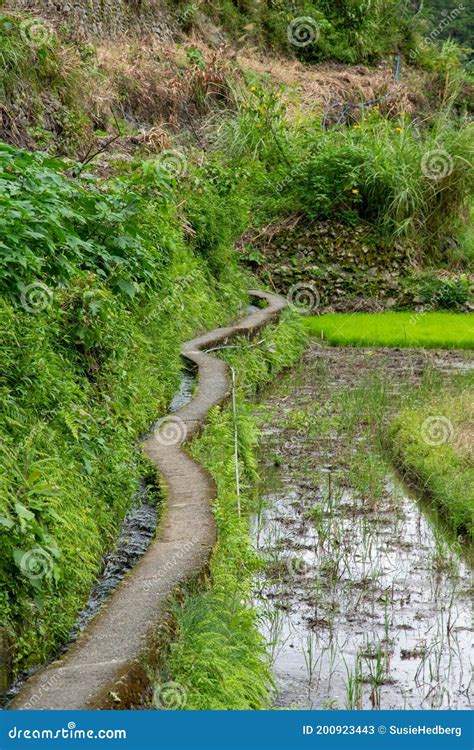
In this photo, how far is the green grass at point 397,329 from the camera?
12.4m

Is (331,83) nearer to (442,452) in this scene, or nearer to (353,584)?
(442,452)

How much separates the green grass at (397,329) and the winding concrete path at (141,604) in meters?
6.05

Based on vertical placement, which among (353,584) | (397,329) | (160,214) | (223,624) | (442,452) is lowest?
(397,329)

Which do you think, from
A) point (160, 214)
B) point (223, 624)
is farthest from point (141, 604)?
point (160, 214)

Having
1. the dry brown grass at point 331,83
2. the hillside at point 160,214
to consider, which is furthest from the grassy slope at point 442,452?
the dry brown grass at point 331,83

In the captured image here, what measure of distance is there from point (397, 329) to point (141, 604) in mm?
9477

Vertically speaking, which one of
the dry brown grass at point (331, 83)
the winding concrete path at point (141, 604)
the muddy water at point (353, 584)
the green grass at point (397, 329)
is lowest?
the green grass at point (397, 329)

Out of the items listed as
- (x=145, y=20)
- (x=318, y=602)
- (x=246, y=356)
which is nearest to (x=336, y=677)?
(x=318, y=602)

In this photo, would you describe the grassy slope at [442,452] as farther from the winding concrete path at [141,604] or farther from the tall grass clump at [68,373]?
the tall grass clump at [68,373]

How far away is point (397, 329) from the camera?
13117mm

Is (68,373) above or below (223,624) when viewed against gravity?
above

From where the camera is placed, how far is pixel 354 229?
15.5m

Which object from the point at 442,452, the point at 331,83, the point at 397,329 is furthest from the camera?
the point at 331,83

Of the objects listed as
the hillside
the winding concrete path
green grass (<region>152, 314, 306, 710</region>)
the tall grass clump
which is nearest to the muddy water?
green grass (<region>152, 314, 306, 710</region>)
